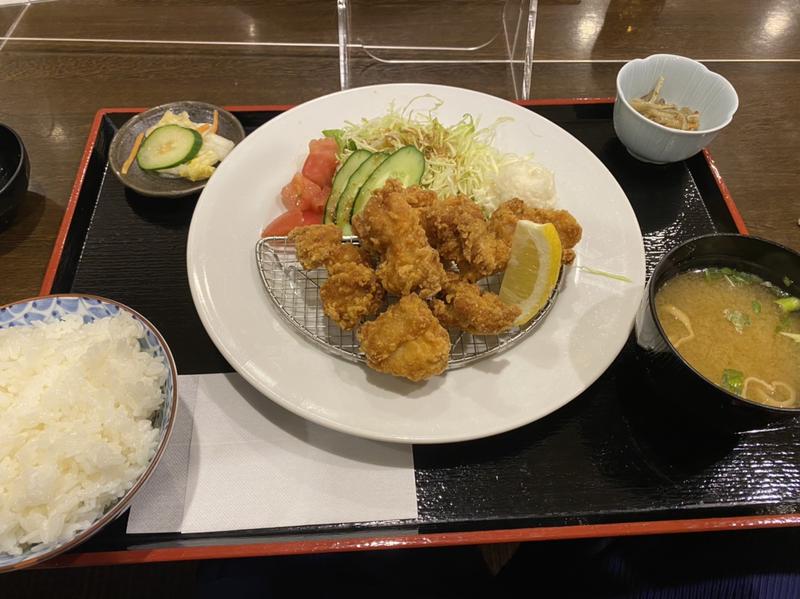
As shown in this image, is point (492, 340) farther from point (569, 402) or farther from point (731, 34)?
point (731, 34)

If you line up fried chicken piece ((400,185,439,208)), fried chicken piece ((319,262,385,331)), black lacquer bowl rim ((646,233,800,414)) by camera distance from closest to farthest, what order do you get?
black lacquer bowl rim ((646,233,800,414)) < fried chicken piece ((319,262,385,331)) < fried chicken piece ((400,185,439,208))

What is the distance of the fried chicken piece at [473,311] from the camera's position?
1923mm

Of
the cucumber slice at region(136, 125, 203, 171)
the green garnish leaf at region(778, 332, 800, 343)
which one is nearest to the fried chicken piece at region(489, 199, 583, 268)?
the green garnish leaf at region(778, 332, 800, 343)

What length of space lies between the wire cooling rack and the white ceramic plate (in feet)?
0.13

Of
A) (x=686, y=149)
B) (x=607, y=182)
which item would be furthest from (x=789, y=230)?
(x=607, y=182)

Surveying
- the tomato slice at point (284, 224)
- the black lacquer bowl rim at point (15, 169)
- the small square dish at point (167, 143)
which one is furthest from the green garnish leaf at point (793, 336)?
the black lacquer bowl rim at point (15, 169)

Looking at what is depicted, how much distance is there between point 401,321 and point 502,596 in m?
1.10

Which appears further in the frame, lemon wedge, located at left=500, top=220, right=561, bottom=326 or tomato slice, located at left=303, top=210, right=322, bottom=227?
tomato slice, located at left=303, top=210, right=322, bottom=227

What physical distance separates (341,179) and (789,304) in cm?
185

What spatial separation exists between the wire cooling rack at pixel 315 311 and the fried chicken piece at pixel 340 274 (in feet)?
0.30

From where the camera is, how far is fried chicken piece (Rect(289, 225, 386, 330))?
200 cm

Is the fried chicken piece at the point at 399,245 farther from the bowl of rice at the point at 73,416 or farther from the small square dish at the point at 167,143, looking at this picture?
the small square dish at the point at 167,143

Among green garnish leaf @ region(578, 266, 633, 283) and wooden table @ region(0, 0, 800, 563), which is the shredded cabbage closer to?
green garnish leaf @ region(578, 266, 633, 283)

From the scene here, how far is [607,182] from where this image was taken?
2564 millimetres
